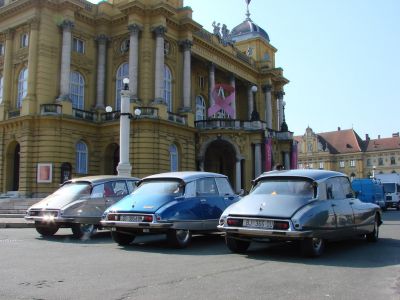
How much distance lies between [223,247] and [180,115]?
27.1 metres

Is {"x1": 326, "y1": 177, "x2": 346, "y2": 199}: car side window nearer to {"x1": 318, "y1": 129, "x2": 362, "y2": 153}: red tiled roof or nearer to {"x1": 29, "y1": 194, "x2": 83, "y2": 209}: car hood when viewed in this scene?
{"x1": 29, "y1": 194, "x2": 83, "y2": 209}: car hood

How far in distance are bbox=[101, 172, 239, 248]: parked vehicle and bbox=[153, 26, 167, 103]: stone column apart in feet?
76.4

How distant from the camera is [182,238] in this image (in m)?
10.8

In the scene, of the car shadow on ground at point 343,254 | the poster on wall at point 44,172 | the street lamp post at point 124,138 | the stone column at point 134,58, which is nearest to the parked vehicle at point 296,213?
the car shadow on ground at point 343,254

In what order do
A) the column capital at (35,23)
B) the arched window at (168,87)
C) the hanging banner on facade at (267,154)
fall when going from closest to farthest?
the column capital at (35,23), the arched window at (168,87), the hanging banner on facade at (267,154)

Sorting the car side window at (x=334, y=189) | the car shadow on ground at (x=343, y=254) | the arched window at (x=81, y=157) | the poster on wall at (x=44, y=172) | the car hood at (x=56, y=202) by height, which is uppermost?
the arched window at (x=81, y=157)

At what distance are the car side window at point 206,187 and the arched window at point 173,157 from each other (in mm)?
23846

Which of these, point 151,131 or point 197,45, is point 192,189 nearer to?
point 151,131

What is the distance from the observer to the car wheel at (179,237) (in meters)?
10.5

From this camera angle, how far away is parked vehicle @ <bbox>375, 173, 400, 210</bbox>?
40.1 m

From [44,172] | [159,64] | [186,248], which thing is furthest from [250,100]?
[186,248]

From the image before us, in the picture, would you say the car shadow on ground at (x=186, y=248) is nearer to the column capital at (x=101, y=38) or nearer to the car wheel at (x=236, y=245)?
the car wheel at (x=236, y=245)

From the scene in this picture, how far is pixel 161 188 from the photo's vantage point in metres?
11.5

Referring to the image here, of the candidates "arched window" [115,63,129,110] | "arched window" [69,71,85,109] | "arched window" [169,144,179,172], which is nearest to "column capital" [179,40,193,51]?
"arched window" [115,63,129,110]
